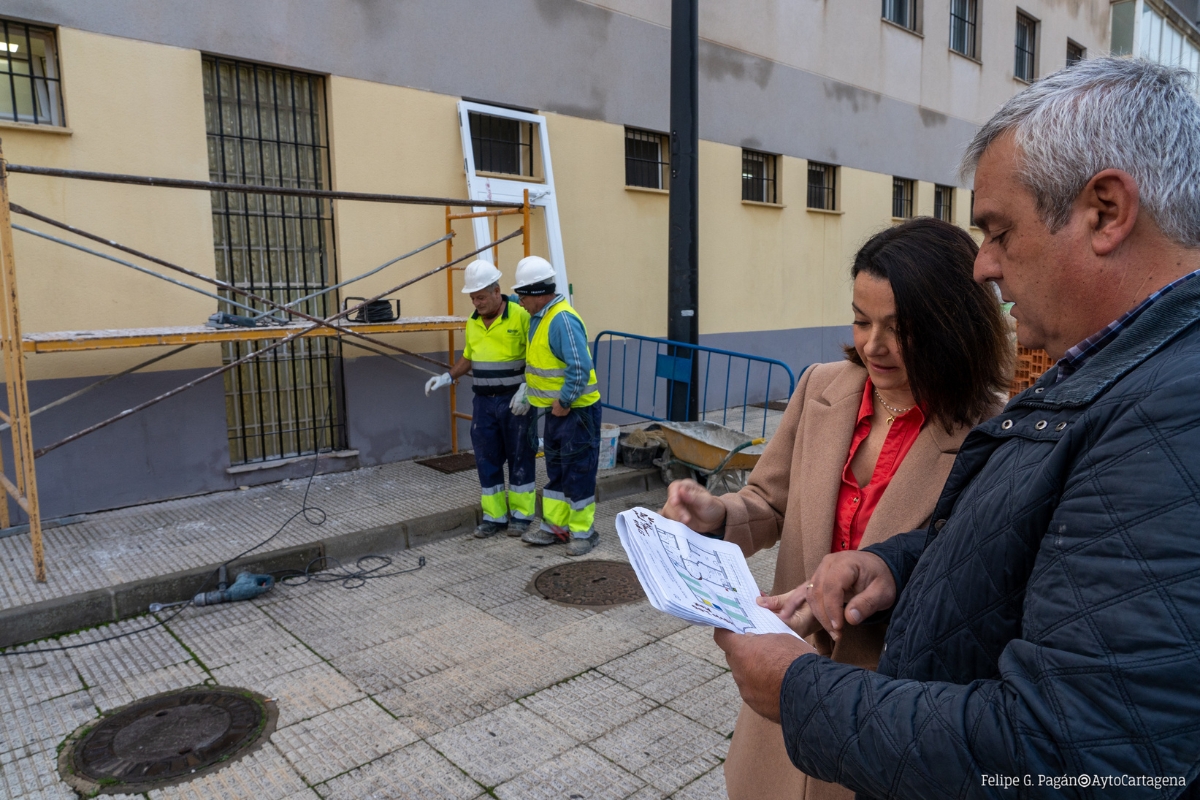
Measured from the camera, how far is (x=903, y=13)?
535 inches

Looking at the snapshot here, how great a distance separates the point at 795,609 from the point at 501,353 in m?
4.65

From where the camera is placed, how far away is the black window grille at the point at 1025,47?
16.6 m

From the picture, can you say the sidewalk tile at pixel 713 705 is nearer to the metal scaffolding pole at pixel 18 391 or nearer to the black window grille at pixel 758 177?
the metal scaffolding pole at pixel 18 391

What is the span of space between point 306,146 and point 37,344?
2971mm

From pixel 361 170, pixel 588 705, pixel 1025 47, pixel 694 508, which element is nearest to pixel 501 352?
pixel 361 170

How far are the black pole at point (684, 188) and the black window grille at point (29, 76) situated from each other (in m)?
4.82

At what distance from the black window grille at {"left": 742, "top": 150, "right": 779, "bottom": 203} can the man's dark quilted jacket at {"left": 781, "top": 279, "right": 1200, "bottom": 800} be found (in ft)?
35.1

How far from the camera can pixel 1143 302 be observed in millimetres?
933

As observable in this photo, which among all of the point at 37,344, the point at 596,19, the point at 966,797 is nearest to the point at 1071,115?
the point at 966,797

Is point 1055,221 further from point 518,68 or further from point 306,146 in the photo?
point 518,68

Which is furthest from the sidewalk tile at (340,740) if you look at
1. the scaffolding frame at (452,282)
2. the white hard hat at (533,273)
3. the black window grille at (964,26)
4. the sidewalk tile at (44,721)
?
the black window grille at (964,26)

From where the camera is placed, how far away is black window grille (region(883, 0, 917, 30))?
13.3 m

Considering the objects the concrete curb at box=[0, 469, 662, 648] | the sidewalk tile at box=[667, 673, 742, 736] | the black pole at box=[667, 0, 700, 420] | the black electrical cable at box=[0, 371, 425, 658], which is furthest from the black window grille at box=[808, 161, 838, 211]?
the sidewalk tile at box=[667, 673, 742, 736]

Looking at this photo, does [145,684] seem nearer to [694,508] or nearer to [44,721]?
[44,721]
